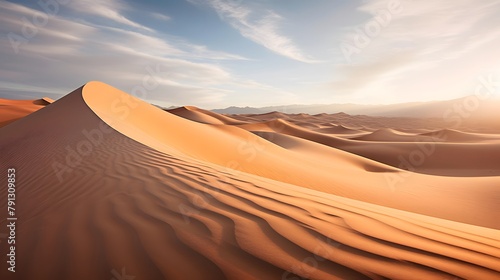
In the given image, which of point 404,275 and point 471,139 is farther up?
point 471,139

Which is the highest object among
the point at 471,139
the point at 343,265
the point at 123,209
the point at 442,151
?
the point at 471,139

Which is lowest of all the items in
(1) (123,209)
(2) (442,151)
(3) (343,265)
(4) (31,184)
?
(4) (31,184)

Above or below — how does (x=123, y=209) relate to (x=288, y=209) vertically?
below

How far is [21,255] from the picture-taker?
6.10ft

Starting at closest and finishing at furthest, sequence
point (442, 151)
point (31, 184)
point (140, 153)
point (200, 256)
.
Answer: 1. point (200, 256)
2. point (31, 184)
3. point (140, 153)
4. point (442, 151)

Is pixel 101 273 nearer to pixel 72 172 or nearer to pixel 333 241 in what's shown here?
pixel 333 241

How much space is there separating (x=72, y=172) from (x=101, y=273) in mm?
2915

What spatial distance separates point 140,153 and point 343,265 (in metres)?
4.20

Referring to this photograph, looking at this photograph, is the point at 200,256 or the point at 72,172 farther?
the point at 72,172

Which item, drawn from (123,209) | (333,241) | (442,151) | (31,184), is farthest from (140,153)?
(442,151)

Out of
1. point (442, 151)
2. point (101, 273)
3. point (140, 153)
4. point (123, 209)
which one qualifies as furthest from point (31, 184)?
point (442, 151)

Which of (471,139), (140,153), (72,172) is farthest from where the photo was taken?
(471,139)

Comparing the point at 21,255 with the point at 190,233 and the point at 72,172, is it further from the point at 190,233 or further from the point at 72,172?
the point at 72,172

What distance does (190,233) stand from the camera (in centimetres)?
197
